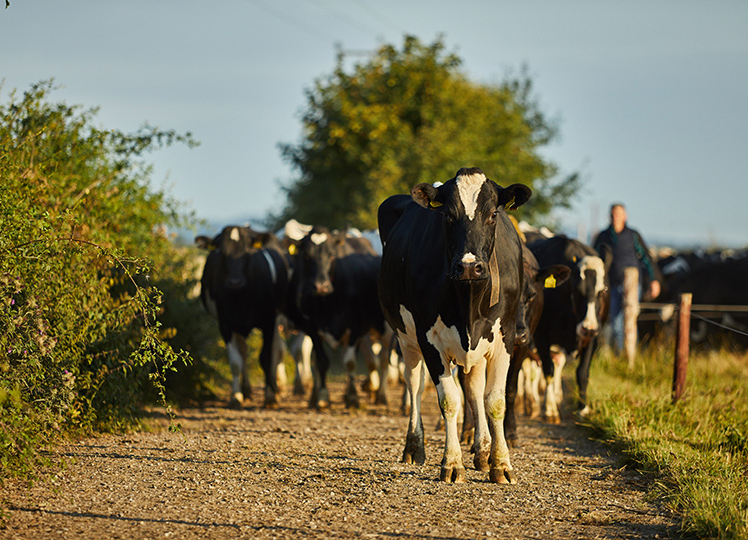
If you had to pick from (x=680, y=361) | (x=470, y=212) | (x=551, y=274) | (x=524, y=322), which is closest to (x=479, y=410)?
(x=524, y=322)

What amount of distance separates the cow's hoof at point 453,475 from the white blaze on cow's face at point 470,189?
76.1 inches

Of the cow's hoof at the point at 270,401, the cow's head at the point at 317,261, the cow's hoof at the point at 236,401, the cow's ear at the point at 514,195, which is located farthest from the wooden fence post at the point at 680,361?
the cow's hoof at the point at 236,401

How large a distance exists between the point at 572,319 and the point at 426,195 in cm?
443

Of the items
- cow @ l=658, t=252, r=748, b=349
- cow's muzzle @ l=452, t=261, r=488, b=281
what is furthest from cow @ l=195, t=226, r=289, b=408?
cow @ l=658, t=252, r=748, b=349

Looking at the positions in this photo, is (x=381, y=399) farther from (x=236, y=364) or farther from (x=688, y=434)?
(x=688, y=434)

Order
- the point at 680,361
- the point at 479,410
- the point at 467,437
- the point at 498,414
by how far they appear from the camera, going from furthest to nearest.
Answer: the point at 680,361 < the point at 467,437 < the point at 479,410 < the point at 498,414

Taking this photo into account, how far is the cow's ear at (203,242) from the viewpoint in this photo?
1312 cm

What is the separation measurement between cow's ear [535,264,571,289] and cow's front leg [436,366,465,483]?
7.89 ft

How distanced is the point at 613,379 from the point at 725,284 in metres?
9.17

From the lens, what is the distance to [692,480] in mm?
6656

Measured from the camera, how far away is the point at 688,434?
→ 846cm

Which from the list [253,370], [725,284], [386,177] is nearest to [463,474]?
[253,370]

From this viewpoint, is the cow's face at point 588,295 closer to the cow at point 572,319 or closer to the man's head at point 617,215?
the cow at point 572,319

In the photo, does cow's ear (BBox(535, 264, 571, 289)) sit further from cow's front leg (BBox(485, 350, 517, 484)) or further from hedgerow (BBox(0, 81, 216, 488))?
hedgerow (BBox(0, 81, 216, 488))
